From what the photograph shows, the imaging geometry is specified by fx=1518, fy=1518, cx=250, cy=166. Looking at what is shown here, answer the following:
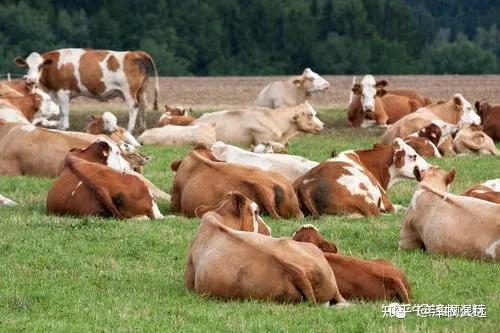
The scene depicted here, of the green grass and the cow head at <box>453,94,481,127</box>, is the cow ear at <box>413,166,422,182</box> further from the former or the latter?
the cow head at <box>453,94,481,127</box>

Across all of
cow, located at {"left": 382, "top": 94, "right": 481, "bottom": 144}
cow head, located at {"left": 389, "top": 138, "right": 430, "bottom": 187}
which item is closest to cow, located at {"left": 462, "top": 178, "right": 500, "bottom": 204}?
cow head, located at {"left": 389, "top": 138, "right": 430, "bottom": 187}

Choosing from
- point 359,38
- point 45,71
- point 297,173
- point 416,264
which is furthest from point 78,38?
point 416,264

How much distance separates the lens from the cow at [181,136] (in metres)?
25.4

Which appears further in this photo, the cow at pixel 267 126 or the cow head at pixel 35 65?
the cow head at pixel 35 65

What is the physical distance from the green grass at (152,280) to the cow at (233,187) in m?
0.31

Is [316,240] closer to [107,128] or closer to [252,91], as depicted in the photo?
[107,128]

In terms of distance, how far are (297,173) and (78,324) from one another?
26.6 ft

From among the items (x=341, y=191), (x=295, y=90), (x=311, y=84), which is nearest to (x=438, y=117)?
(x=311, y=84)

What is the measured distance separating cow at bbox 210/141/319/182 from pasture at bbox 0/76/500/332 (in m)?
1.16

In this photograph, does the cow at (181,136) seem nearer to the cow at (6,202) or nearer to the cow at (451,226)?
the cow at (6,202)

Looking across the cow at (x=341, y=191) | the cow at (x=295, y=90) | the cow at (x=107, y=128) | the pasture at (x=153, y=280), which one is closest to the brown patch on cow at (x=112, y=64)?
the cow at (x=295, y=90)

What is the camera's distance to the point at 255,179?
52.1 feet

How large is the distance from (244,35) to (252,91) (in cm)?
4416

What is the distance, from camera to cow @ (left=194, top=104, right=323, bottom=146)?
86.0 feet
